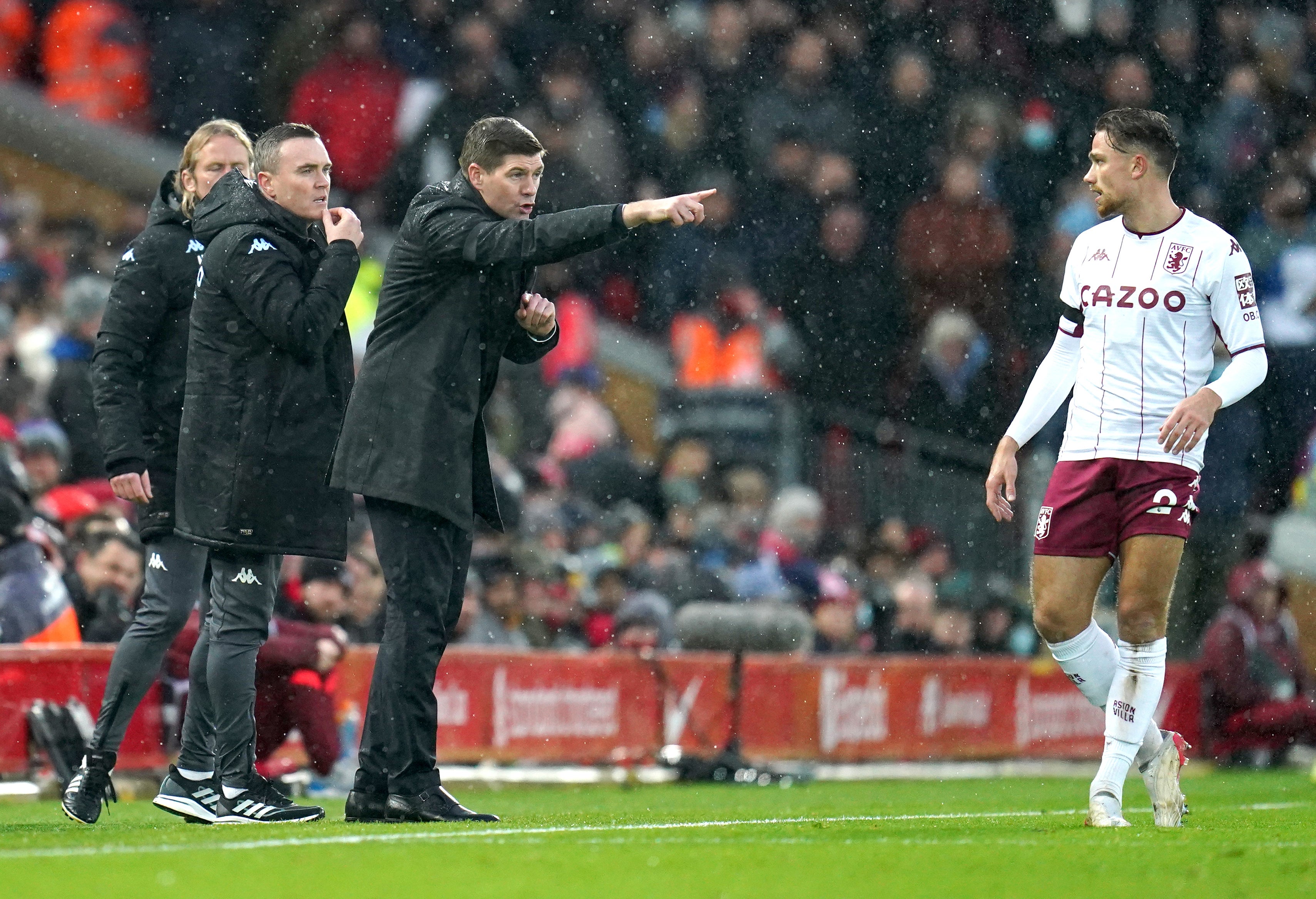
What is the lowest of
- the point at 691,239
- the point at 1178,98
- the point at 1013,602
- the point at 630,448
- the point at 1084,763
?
the point at 1084,763

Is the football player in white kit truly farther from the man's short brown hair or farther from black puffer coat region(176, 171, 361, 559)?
black puffer coat region(176, 171, 361, 559)

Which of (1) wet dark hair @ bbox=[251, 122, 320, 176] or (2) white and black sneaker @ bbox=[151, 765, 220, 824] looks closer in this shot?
(2) white and black sneaker @ bbox=[151, 765, 220, 824]

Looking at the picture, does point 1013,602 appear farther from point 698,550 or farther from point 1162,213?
point 1162,213

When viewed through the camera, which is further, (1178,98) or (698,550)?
(1178,98)

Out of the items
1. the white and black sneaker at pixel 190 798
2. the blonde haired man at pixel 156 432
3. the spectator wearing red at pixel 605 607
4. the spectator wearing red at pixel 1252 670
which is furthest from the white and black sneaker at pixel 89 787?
the spectator wearing red at pixel 1252 670

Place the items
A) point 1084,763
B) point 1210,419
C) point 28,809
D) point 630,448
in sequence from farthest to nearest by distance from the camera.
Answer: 1. point 630,448
2. point 1084,763
3. point 28,809
4. point 1210,419

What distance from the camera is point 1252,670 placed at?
45.0 feet

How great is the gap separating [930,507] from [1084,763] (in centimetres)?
219

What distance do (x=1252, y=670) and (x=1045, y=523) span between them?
7751 mm

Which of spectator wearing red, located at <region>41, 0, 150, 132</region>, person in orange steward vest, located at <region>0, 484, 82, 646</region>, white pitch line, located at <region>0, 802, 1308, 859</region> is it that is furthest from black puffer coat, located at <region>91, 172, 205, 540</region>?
spectator wearing red, located at <region>41, 0, 150, 132</region>

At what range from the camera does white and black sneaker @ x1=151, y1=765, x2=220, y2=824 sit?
6.47 m

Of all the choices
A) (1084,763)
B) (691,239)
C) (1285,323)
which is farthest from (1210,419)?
(691,239)

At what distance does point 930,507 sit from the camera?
14844 mm

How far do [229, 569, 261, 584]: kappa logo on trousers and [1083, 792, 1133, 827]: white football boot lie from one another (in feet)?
8.71
